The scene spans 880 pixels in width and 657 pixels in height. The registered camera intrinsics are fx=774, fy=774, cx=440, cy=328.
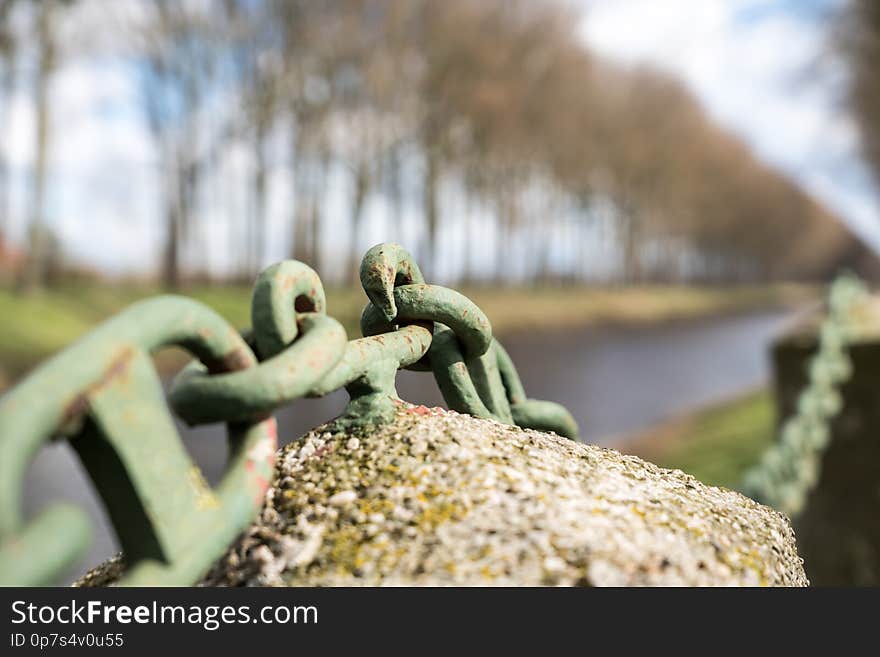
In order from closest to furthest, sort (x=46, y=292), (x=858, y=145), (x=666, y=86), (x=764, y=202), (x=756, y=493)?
(x=756, y=493) → (x=46, y=292) → (x=858, y=145) → (x=666, y=86) → (x=764, y=202)

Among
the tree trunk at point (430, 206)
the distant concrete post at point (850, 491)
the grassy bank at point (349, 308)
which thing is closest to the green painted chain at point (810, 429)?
the distant concrete post at point (850, 491)

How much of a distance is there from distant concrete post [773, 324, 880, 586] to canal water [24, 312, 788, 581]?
1166 mm

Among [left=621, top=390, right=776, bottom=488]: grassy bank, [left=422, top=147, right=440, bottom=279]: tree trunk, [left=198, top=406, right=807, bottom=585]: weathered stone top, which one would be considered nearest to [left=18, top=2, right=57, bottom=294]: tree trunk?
[left=422, top=147, right=440, bottom=279]: tree trunk

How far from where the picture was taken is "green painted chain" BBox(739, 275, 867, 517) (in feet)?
11.8

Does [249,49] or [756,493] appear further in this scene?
[249,49]

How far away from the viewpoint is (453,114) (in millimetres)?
24703

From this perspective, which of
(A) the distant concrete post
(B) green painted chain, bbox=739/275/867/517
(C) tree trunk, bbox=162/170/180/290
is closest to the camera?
(B) green painted chain, bbox=739/275/867/517

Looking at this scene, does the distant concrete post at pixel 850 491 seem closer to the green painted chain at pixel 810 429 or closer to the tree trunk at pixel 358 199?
the green painted chain at pixel 810 429

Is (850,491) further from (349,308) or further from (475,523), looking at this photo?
(349,308)

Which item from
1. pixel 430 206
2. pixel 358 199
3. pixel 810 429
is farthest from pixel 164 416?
pixel 430 206

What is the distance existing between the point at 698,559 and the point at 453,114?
24.8 meters

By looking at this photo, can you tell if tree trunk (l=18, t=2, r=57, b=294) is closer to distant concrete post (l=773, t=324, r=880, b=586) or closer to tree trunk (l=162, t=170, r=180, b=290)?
tree trunk (l=162, t=170, r=180, b=290)
